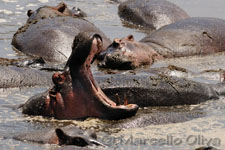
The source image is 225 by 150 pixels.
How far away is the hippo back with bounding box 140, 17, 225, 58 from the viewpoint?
418 inches

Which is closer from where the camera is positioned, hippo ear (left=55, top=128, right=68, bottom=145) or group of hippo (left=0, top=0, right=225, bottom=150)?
hippo ear (left=55, top=128, right=68, bottom=145)

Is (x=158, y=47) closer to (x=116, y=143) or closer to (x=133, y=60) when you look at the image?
(x=133, y=60)

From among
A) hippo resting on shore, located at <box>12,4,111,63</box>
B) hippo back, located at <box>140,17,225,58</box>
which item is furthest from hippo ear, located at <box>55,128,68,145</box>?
hippo back, located at <box>140,17,225,58</box>

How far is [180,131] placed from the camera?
6281 mm

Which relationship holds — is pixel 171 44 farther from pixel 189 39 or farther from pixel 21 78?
pixel 21 78

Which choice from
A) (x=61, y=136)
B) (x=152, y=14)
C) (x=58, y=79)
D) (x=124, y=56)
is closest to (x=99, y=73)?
(x=124, y=56)

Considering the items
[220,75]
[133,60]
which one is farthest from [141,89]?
[133,60]

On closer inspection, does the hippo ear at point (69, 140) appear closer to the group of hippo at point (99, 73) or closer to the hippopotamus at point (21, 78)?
the group of hippo at point (99, 73)

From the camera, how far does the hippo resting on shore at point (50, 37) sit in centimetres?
978

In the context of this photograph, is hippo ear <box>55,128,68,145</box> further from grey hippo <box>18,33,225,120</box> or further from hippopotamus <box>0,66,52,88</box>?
hippopotamus <box>0,66,52,88</box>

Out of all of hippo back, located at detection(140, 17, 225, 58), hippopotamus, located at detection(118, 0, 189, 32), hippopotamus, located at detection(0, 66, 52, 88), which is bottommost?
hippopotamus, located at detection(118, 0, 189, 32)

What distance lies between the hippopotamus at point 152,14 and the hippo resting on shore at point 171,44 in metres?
1.23

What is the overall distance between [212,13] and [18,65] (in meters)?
7.12

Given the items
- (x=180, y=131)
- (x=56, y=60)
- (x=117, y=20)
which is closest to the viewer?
(x=180, y=131)
